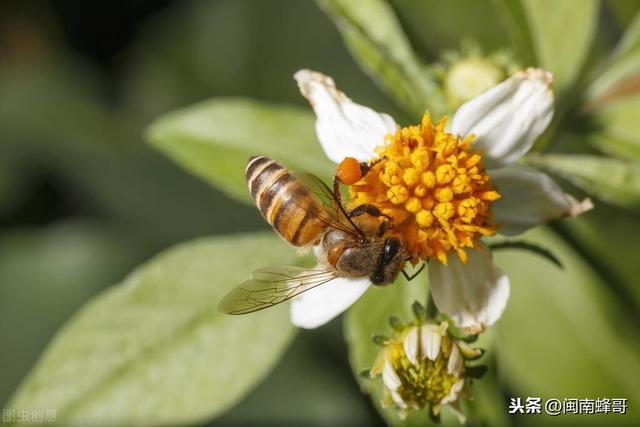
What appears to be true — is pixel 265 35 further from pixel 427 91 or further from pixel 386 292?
pixel 386 292

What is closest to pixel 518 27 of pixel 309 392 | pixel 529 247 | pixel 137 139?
pixel 529 247

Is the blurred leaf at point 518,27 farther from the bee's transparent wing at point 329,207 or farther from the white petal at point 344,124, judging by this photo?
the bee's transparent wing at point 329,207

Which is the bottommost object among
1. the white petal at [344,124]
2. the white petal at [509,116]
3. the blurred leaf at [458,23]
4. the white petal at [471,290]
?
the white petal at [471,290]

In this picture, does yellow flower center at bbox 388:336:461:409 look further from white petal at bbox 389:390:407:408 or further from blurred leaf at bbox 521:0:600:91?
blurred leaf at bbox 521:0:600:91

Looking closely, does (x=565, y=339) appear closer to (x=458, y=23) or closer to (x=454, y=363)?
(x=458, y=23)

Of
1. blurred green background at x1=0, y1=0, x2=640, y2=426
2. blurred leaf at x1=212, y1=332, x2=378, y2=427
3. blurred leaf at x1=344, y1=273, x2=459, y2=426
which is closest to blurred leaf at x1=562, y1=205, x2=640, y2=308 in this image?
blurred green background at x1=0, y1=0, x2=640, y2=426

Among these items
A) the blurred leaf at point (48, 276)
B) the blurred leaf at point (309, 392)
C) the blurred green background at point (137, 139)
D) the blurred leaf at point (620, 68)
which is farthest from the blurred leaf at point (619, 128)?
the blurred leaf at point (48, 276)

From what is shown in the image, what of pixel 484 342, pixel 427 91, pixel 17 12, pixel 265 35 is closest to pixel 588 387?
pixel 484 342
